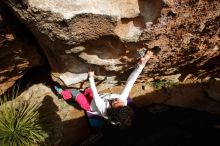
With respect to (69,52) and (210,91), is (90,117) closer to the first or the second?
(69,52)

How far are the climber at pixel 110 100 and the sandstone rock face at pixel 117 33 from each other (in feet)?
0.62

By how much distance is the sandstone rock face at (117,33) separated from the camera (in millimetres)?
4125

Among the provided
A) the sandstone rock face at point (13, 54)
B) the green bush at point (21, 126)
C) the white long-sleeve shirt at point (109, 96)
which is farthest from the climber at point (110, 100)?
the sandstone rock face at point (13, 54)

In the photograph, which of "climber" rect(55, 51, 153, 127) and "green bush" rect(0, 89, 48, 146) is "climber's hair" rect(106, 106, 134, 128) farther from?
"green bush" rect(0, 89, 48, 146)

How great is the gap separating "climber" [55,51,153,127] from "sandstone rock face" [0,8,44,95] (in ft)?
2.32

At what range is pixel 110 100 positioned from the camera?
5.01m

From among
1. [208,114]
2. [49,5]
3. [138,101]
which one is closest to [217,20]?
[208,114]

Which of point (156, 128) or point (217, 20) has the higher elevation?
point (217, 20)

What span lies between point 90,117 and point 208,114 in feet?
5.81

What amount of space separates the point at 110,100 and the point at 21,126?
1.47m

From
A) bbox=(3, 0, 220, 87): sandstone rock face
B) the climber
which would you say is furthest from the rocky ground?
the climber

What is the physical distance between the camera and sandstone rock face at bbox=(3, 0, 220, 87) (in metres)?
4.12

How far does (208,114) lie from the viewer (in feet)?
17.2

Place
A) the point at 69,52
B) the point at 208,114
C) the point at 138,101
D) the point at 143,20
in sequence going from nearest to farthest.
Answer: the point at 143,20 < the point at 69,52 < the point at 208,114 < the point at 138,101
